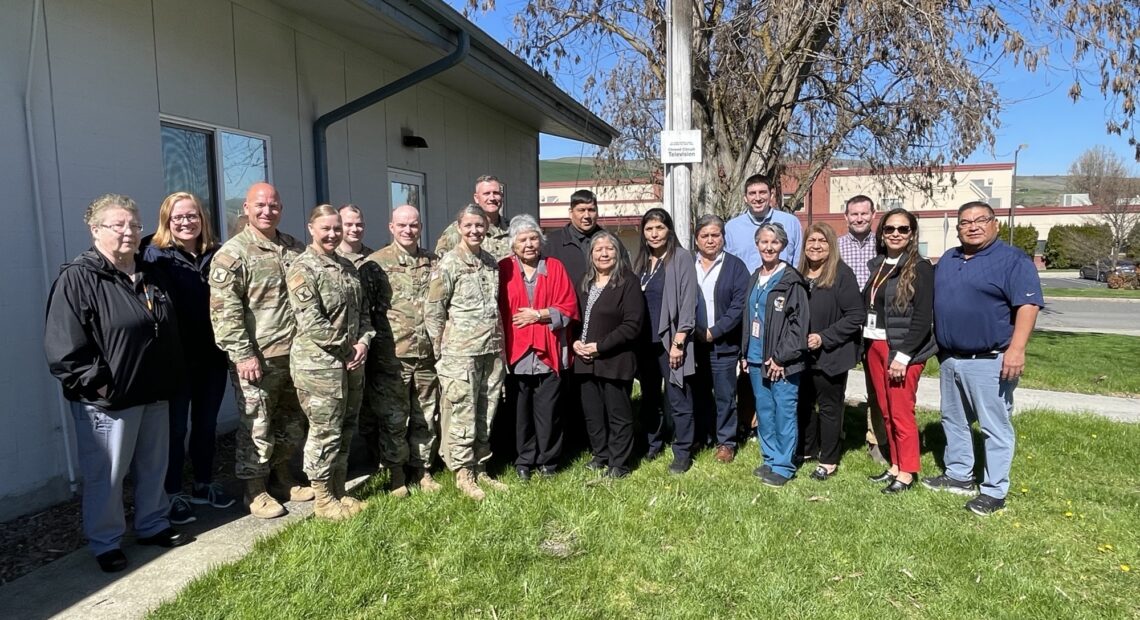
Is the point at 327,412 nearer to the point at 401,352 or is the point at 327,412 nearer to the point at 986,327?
the point at 401,352

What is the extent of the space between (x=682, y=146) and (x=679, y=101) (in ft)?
1.42

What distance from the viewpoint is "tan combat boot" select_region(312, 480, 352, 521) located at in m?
3.83

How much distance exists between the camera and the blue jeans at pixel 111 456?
3229 mm

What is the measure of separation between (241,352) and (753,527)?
9.68 feet

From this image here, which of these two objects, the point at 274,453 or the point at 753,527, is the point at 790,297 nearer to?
the point at 753,527

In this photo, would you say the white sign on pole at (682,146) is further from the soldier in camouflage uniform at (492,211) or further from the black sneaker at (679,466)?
the black sneaker at (679,466)

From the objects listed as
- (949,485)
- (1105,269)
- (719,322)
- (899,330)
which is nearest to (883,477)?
(949,485)

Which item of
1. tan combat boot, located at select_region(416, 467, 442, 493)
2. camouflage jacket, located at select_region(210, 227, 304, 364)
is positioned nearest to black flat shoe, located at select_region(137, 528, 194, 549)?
camouflage jacket, located at select_region(210, 227, 304, 364)

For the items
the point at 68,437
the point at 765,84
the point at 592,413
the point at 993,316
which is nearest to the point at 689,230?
the point at 592,413

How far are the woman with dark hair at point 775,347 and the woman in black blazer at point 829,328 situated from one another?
12 centimetres

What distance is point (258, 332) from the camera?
3678mm

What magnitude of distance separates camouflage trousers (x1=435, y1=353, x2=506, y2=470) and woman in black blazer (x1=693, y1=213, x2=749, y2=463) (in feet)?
5.08

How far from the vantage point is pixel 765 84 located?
7.51 metres

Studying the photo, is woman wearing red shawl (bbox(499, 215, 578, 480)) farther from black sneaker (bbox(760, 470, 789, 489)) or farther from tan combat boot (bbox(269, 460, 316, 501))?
black sneaker (bbox(760, 470, 789, 489))
